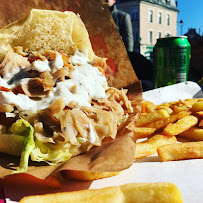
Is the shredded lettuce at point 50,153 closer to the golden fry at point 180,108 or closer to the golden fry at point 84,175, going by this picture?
the golden fry at point 84,175

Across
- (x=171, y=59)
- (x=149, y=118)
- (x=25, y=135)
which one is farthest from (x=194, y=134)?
(x=171, y=59)

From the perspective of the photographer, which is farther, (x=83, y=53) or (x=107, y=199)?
(x=83, y=53)

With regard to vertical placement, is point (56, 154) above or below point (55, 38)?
below

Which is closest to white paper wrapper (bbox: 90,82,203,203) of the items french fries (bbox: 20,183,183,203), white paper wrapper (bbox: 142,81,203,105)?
french fries (bbox: 20,183,183,203)

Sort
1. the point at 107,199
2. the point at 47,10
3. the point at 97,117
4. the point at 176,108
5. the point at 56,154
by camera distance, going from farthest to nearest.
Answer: the point at 176,108 → the point at 47,10 → the point at 97,117 → the point at 56,154 → the point at 107,199

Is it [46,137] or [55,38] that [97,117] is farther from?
[55,38]

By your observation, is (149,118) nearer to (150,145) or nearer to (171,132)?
(171,132)

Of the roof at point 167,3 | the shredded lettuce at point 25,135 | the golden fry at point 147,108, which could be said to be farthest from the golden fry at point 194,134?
the roof at point 167,3

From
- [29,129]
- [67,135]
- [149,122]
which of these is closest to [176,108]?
[149,122]
